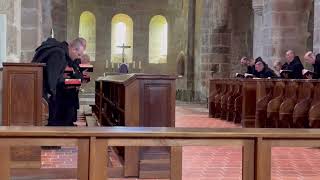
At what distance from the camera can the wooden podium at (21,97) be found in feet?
21.9

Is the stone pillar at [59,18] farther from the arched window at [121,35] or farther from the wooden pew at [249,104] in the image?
the wooden pew at [249,104]

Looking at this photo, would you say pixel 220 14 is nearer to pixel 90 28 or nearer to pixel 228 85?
pixel 228 85

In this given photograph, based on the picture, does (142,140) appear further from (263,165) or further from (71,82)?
(71,82)

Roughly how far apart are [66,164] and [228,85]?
8051mm

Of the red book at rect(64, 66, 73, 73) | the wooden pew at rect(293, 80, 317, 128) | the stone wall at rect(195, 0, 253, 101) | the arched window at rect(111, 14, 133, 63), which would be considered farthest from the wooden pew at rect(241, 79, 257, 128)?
the arched window at rect(111, 14, 133, 63)

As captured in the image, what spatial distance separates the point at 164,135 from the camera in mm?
2959

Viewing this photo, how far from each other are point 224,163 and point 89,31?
25.7 m

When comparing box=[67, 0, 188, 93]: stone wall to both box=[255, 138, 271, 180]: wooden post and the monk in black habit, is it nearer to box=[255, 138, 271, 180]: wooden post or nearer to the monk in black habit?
the monk in black habit

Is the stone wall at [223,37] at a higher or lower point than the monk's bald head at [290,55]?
higher

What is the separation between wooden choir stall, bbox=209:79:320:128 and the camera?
29.4ft

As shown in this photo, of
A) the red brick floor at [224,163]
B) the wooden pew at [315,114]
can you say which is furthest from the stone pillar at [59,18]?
the wooden pew at [315,114]

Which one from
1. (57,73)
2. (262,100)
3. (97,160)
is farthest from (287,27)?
(97,160)

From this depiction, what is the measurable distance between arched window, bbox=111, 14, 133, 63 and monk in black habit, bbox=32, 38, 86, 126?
925 inches

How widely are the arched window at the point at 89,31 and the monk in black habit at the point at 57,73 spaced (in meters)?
23.2
